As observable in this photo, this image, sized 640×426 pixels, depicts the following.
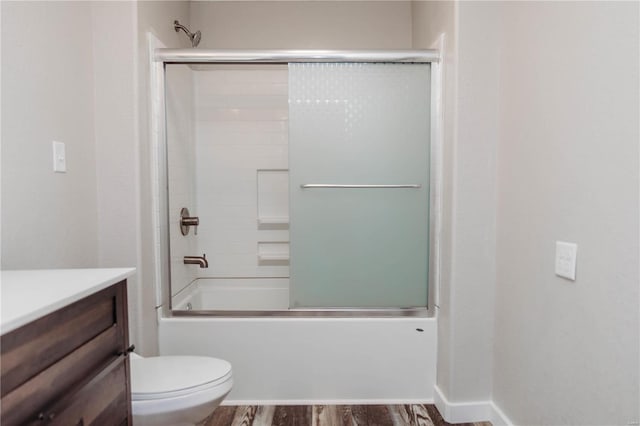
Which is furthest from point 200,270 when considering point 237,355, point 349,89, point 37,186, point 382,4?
point 382,4

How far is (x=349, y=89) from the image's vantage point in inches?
76.0

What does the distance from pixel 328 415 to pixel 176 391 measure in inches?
34.1

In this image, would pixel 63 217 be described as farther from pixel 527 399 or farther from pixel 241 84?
pixel 527 399

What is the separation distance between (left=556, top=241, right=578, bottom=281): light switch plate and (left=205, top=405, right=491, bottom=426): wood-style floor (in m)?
0.95

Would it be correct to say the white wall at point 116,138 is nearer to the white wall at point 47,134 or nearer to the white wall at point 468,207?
the white wall at point 47,134

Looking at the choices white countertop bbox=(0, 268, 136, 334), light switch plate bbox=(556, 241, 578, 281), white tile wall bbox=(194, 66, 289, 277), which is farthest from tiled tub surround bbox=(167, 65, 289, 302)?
light switch plate bbox=(556, 241, 578, 281)

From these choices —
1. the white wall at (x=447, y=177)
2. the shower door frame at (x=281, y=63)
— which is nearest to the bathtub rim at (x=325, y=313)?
the shower door frame at (x=281, y=63)

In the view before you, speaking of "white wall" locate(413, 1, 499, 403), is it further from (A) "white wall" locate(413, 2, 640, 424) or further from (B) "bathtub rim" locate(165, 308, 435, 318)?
(B) "bathtub rim" locate(165, 308, 435, 318)

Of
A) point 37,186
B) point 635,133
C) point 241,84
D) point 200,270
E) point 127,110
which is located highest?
point 241,84

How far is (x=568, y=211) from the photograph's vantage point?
49.3 inches

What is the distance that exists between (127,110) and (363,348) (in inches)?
63.8

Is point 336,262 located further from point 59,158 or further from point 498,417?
point 59,158

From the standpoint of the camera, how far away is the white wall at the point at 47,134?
1239mm

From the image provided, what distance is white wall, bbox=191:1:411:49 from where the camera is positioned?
273 cm
